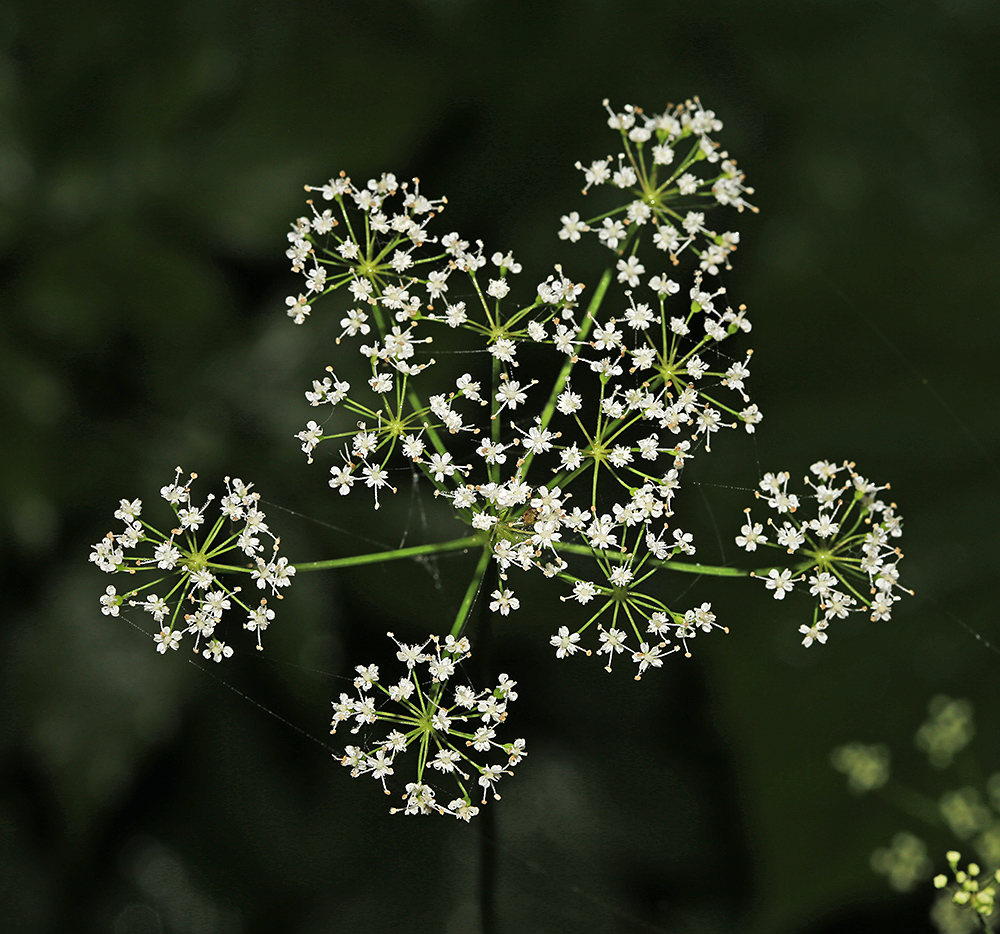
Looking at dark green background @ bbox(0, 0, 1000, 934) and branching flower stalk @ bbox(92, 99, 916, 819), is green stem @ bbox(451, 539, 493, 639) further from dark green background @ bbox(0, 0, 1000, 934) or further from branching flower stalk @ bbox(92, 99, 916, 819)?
dark green background @ bbox(0, 0, 1000, 934)

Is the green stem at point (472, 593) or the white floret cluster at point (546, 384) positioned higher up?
the white floret cluster at point (546, 384)

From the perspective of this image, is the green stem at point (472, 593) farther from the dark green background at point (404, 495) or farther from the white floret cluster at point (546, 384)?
the dark green background at point (404, 495)

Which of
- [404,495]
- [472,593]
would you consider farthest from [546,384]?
[472,593]

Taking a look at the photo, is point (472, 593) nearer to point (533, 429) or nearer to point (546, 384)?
point (533, 429)

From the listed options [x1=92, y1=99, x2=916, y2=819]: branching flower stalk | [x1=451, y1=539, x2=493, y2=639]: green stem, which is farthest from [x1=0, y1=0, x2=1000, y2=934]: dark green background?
[x1=451, y1=539, x2=493, y2=639]: green stem

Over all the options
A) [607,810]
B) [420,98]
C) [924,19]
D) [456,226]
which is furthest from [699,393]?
[924,19]

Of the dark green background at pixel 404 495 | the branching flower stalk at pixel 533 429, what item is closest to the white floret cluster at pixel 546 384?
the branching flower stalk at pixel 533 429
